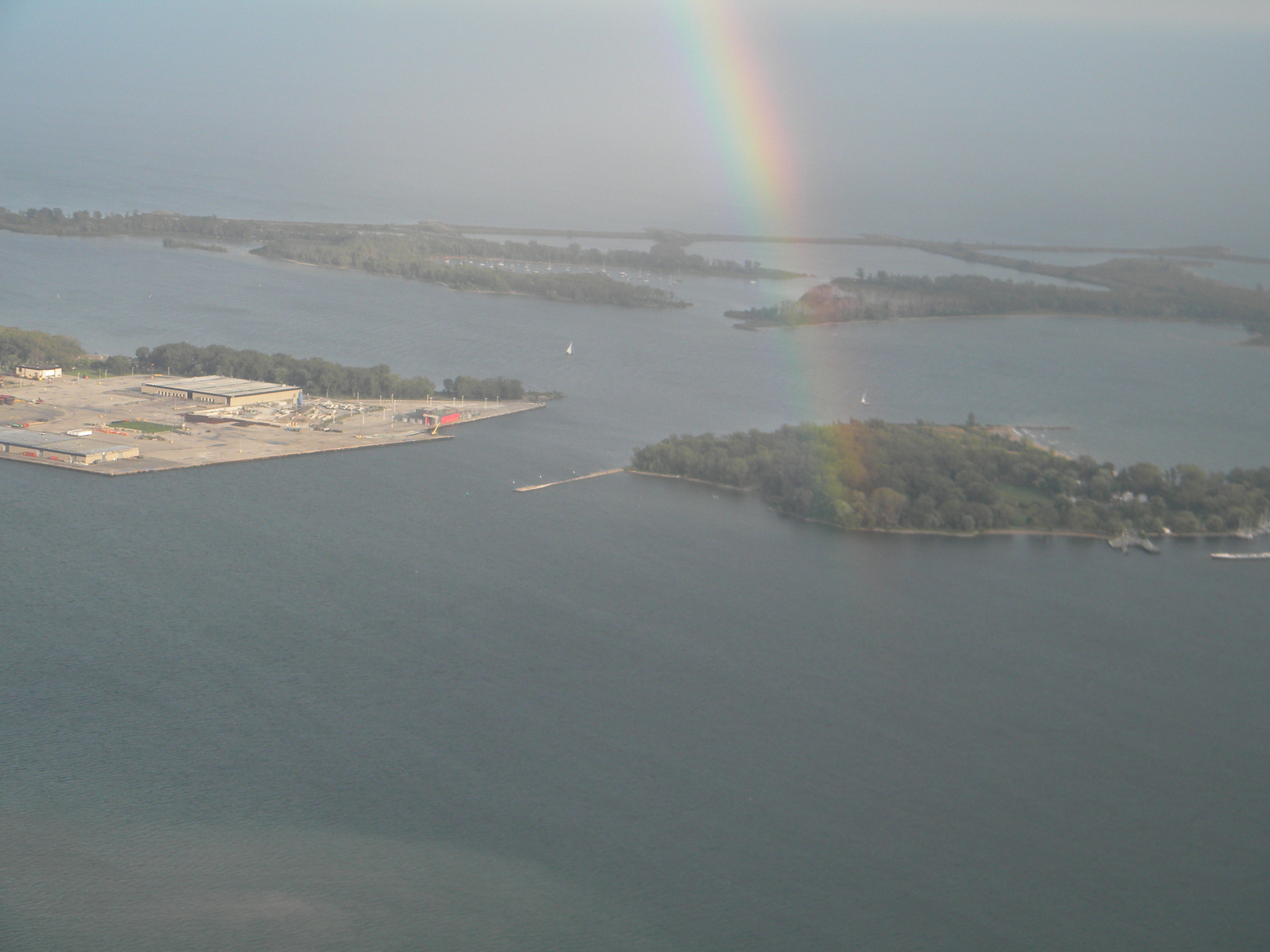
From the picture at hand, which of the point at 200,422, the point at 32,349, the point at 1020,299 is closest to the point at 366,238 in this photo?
the point at 32,349

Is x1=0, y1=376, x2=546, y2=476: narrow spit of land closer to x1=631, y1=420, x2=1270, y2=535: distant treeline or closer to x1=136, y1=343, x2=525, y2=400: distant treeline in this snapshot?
x1=136, y1=343, x2=525, y2=400: distant treeline

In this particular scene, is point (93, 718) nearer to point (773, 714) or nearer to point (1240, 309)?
point (773, 714)

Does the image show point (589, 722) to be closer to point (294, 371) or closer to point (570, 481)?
point (570, 481)

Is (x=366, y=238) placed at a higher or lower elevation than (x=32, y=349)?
higher

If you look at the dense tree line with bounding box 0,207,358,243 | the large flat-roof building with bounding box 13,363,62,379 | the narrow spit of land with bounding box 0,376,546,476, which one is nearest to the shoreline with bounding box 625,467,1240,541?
the narrow spit of land with bounding box 0,376,546,476

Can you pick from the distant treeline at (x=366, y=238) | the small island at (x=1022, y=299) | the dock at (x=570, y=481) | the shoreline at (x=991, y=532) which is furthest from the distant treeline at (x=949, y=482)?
the distant treeline at (x=366, y=238)
